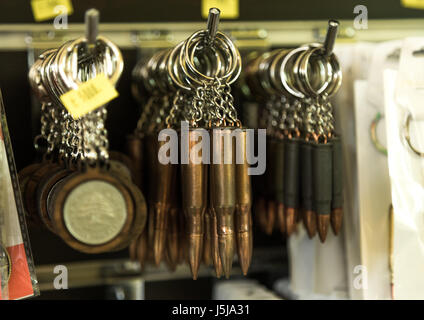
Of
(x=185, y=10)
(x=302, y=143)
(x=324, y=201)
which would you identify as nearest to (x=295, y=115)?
(x=302, y=143)

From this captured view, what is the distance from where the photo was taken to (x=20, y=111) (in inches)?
44.2

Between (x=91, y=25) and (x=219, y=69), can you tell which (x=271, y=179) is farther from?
(x=91, y=25)

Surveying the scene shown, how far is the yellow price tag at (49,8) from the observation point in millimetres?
1103

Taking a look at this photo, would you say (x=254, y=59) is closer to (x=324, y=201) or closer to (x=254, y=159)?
(x=254, y=159)

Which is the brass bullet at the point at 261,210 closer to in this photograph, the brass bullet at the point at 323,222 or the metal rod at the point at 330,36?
the brass bullet at the point at 323,222

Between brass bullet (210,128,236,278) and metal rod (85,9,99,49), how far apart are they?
9.3 inches

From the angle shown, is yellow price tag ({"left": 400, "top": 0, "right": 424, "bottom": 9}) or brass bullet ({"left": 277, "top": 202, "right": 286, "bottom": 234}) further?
yellow price tag ({"left": 400, "top": 0, "right": 424, "bottom": 9})

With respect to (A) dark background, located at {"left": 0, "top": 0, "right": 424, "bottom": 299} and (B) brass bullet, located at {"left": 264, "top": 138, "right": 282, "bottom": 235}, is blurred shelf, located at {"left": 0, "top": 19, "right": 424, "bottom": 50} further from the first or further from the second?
(B) brass bullet, located at {"left": 264, "top": 138, "right": 282, "bottom": 235}

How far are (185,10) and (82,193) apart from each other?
0.55 meters

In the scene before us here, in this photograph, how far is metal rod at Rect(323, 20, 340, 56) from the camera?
0.90 meters
